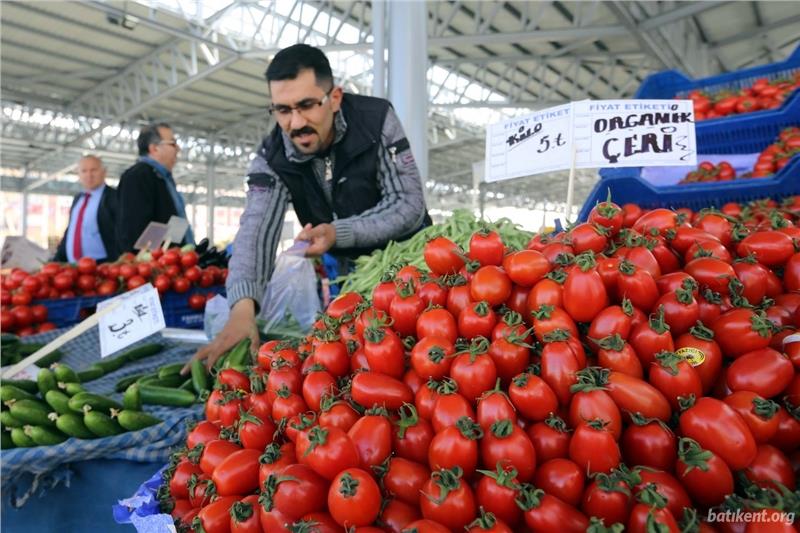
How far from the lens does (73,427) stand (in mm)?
1838

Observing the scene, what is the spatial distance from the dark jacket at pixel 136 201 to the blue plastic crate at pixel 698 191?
11.0 ft

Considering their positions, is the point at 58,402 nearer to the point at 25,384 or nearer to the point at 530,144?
the point at 25,384

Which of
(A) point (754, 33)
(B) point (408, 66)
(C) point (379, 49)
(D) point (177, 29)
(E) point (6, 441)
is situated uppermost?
(A) point (754, 33)

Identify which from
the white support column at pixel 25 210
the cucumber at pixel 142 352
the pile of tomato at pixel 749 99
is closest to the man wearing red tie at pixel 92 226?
the cucumber at pixel 142 352

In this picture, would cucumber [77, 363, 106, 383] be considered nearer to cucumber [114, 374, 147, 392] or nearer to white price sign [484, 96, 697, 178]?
cucumber [114, 374, 147, 392]

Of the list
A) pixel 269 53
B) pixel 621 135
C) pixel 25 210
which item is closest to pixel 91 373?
pixel 621 135

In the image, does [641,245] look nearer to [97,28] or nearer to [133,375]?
[133,375]

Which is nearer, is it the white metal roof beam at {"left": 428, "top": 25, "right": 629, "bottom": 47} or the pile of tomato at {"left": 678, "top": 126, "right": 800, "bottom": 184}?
the pile of tomato at {"left": 678, "top": 126, "right": 800, "bottom": 184}

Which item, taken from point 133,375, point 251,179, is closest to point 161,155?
point 251,179

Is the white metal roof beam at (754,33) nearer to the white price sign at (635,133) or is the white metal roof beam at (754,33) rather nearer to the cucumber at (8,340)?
the white price sign at (635,133)

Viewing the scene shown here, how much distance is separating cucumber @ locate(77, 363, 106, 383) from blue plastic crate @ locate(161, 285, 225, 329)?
1.16 meters

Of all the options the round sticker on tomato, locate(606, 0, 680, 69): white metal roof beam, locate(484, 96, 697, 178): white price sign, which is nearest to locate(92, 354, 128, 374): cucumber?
locate(484, 96, 697, 178): white price sign

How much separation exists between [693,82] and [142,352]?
432 centimetres

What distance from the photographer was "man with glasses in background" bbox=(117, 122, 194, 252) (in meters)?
4.36
